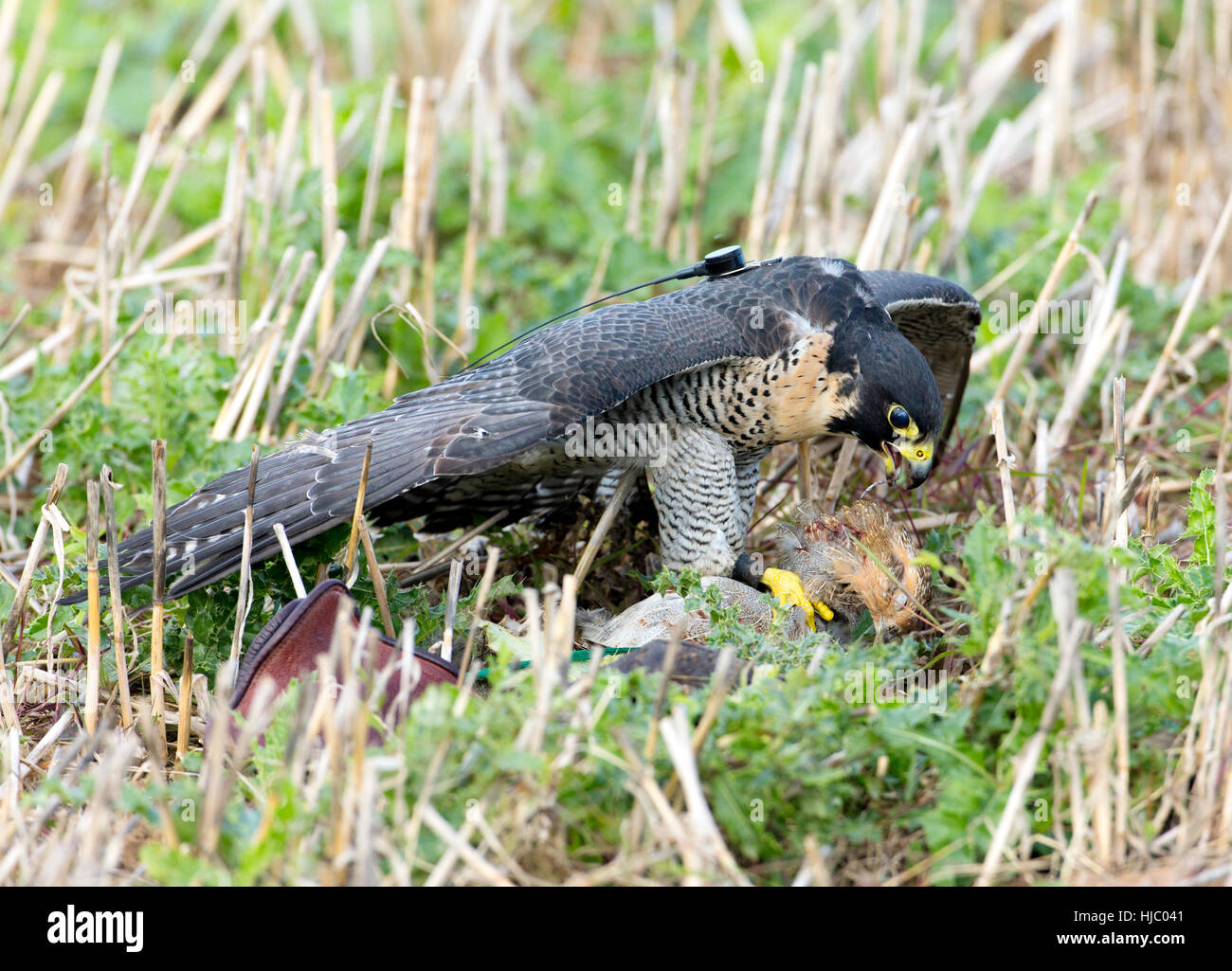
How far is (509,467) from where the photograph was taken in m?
4.36

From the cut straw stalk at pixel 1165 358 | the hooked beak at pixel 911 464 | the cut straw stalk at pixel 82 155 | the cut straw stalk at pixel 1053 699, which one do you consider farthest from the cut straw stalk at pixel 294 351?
the cut straw stalk at pixel 1165 358

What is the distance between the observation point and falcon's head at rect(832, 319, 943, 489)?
4320mm

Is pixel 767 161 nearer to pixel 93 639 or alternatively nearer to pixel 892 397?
pixel 892 397

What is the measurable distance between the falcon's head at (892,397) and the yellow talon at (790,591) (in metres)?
0.54

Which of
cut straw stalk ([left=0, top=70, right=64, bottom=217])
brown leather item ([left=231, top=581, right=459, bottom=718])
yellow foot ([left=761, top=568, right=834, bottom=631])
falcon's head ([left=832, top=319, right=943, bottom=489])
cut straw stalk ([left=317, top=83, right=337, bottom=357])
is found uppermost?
cut straw stalk ([left=0, top=70, right=64, bottom=217])

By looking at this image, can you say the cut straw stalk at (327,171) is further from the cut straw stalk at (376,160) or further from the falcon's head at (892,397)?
the falcon's head at (892,397)

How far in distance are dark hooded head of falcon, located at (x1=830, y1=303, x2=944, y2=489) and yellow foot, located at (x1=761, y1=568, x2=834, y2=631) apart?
21.4 inches

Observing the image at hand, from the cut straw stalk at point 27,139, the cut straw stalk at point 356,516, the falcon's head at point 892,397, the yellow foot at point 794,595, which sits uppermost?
the cut straw stalk at point 27,139

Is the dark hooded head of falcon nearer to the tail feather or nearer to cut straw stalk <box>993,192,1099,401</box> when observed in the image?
cut straw stalk <box>993,192,1099,401</box>

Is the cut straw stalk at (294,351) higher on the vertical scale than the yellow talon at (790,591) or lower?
higher

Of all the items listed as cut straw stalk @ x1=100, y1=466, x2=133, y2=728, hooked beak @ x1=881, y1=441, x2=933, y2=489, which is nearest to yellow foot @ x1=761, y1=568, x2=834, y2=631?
hooked beak @ x1=881, y1=441, x2=933, y2=489

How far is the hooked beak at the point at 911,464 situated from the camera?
443cm

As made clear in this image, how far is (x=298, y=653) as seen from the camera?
11.7 ft
